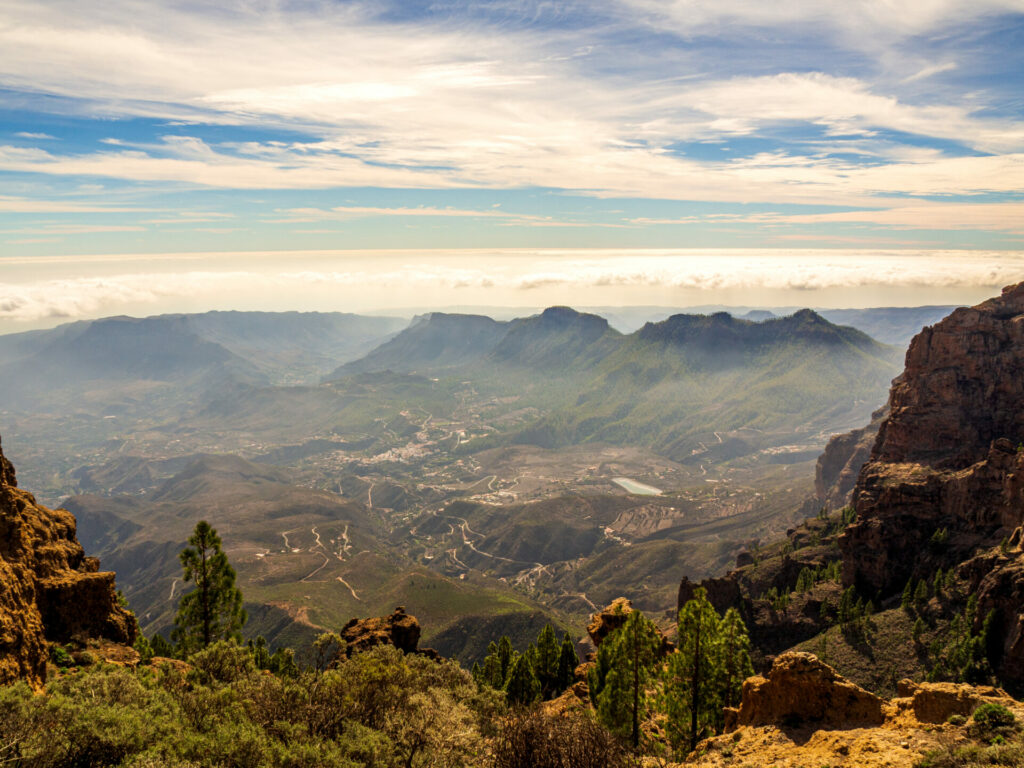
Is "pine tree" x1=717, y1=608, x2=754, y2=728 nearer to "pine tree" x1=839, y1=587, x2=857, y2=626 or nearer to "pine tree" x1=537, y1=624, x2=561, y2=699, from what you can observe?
"pine tree" x1=537, y1=624, x2=561, y2=699

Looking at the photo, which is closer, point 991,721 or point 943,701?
point 991,721

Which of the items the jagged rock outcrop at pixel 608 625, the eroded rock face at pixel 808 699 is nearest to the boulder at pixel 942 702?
the eroded rock face at pixel 808 699

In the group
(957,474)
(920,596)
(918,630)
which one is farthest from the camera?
(957,474)

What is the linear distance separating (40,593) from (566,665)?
77119mm

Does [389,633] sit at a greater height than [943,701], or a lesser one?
lesser

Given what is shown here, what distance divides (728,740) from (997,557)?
90454 mm

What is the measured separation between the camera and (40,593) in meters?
52.2

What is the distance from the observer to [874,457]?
19025 cm

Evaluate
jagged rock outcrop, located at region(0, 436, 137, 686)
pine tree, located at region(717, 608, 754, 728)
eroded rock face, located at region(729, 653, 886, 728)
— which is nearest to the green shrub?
eroded rock face, located at region(729, 653, 886, 728)

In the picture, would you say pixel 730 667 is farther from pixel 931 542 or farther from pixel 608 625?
pixel 931 542

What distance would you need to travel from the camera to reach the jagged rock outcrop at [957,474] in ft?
339

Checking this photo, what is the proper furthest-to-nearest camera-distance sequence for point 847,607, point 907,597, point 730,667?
point 847,607
point 907,597
point 730,667

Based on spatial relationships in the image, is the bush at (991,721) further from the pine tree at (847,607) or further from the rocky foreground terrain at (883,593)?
the pine tree at (847,607)

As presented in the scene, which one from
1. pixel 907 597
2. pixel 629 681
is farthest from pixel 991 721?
pixel 907 597
